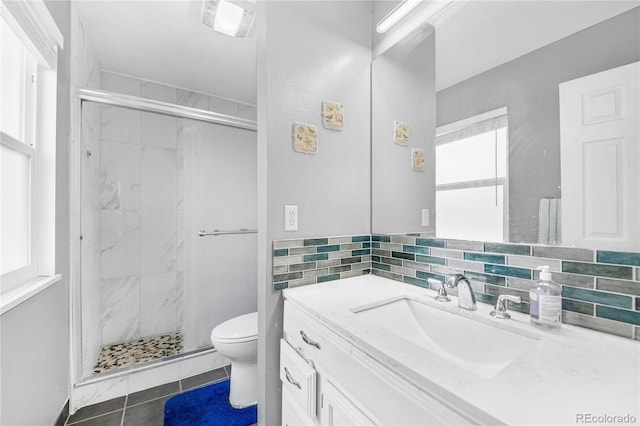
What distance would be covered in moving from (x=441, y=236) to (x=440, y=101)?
583mm

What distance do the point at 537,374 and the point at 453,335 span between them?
36cm

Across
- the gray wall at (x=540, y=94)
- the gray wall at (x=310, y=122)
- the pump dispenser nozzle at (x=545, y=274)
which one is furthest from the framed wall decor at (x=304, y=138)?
the pump dispenser nozzle at (x=545, y=274)

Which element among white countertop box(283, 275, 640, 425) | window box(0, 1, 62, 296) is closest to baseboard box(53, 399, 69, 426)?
window box(0, 1, 62, 296)

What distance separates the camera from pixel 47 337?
1269 mm

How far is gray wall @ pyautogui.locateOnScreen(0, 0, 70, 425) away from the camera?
98 centimetres

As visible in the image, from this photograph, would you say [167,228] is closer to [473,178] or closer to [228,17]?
[228,17]

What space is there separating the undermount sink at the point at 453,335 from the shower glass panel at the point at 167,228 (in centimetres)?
175

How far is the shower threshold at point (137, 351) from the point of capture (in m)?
1.99

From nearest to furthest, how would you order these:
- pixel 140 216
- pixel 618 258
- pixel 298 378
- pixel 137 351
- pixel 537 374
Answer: pixel 537 374 < pixel 618 258 < pixel 298 378 < pixel 137 351 < pixel 140 216

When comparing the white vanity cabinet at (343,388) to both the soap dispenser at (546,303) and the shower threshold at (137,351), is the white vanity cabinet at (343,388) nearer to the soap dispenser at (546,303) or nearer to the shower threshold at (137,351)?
the soap dispenser at (546,303)

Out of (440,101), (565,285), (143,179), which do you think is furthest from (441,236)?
(143,179)

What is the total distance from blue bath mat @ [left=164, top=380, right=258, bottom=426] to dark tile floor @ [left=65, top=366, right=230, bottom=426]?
62mm

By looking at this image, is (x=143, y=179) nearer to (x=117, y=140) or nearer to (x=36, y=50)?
(x=117, y=140)

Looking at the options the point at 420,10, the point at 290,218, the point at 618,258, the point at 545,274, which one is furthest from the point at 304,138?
the point at 618,258
